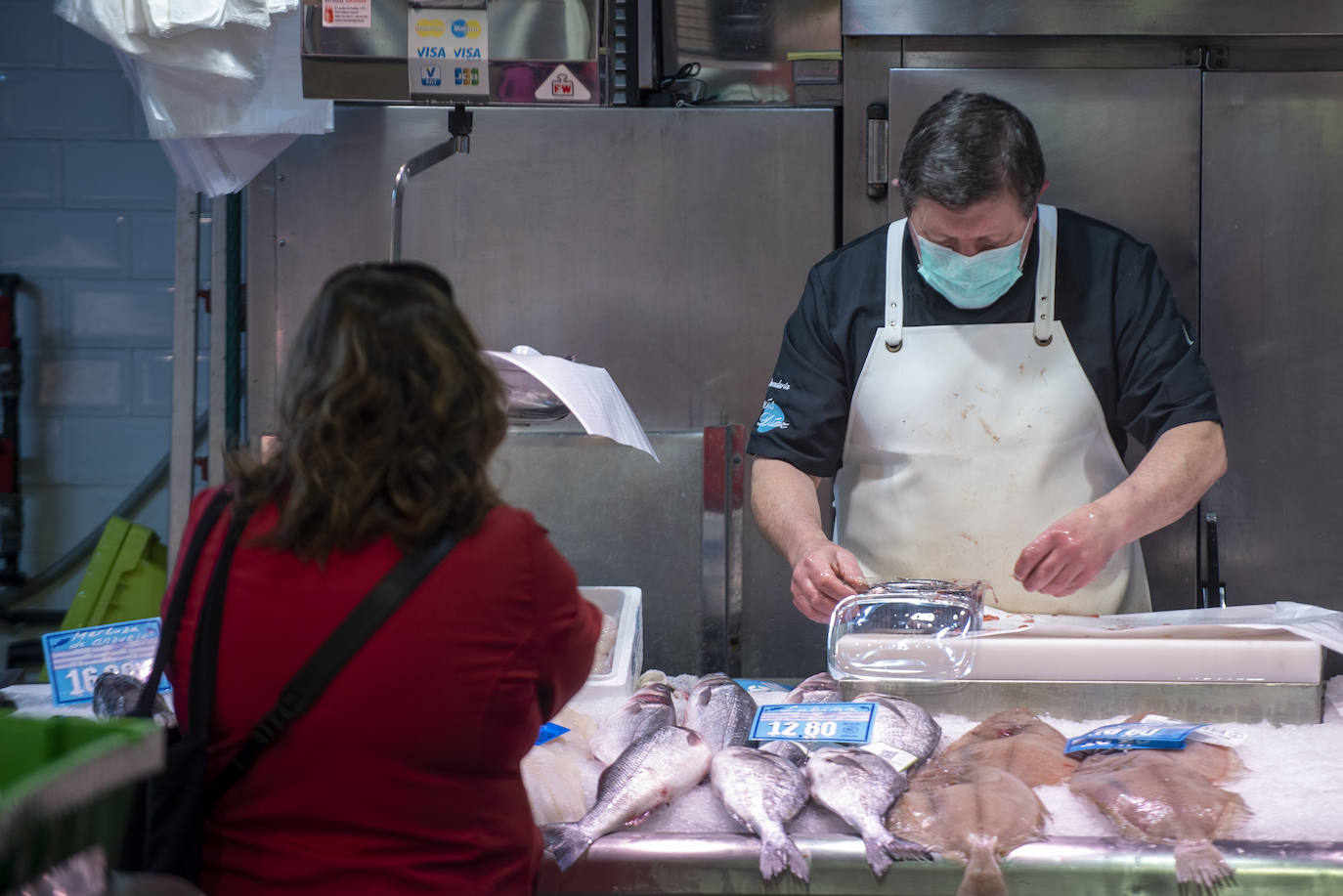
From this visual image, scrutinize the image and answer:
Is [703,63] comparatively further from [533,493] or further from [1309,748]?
[1309,748]

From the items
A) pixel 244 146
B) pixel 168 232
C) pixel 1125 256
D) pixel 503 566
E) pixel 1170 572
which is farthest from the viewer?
pixel 168 232

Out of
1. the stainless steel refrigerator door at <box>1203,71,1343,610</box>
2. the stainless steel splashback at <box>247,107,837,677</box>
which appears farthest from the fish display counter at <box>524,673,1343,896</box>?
the stainless steel refrigerator door at <box>1203,71,1343,610</box>

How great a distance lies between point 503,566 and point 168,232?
354 centimetres

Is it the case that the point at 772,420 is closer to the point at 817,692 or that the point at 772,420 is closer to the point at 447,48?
the point at 817,692

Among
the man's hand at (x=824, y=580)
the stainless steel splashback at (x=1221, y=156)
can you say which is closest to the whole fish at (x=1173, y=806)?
the man's hand at (x=824, y=580)

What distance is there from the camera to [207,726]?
3.99ft

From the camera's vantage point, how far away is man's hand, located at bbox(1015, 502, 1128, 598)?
6.64 feet

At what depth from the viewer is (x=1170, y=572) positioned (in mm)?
3133

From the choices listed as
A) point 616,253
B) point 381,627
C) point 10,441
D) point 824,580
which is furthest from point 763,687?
point 10,441

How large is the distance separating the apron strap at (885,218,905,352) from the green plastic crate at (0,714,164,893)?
6.00 feet

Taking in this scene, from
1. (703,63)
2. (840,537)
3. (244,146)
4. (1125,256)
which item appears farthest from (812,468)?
(244,146)

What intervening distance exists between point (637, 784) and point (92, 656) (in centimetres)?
95

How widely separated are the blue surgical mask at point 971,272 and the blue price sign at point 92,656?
5.04 ft

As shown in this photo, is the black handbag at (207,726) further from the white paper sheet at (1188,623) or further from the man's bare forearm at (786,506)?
the man's bare forearm at (786,506)
